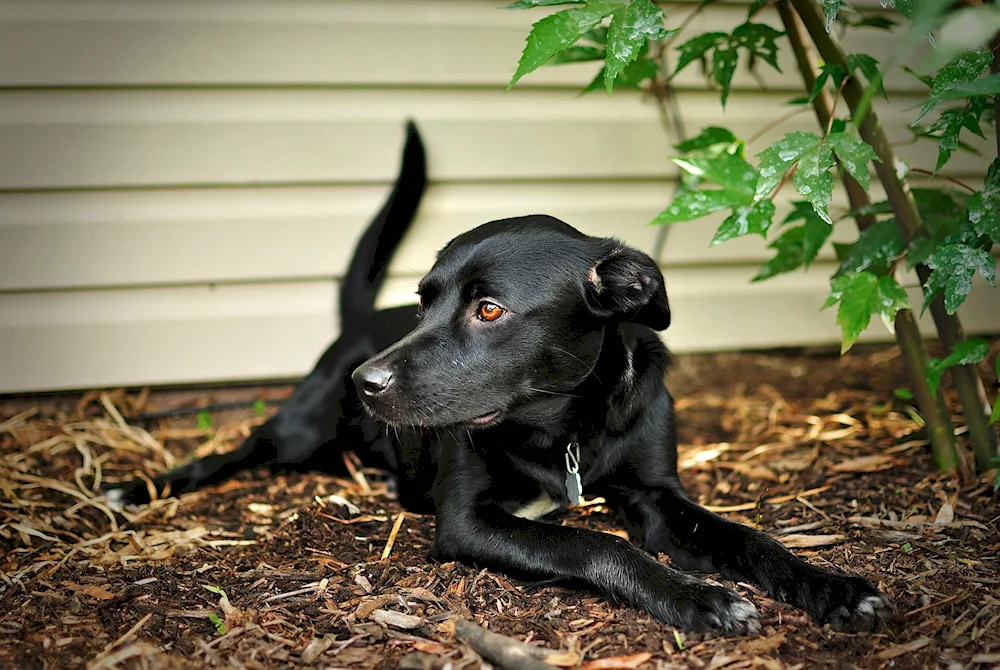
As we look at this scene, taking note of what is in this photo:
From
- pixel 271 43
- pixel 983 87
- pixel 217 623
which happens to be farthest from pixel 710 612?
pixel 271 43

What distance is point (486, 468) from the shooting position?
265 centimetres

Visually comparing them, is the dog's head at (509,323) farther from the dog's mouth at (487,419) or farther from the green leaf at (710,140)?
the green leaf at (710,140)

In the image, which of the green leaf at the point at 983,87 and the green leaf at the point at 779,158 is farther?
the green leaf at the point at 779,158

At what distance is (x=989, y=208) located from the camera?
7.32 feet

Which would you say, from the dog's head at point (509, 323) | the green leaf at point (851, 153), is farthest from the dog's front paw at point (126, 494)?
the green leaf at point (851, 153)

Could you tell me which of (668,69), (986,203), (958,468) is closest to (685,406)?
(958,468)

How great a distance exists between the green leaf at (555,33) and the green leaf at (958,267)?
1.09 meters

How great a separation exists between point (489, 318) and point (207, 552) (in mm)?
1116

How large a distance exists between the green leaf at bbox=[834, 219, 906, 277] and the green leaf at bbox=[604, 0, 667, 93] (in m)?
1.02

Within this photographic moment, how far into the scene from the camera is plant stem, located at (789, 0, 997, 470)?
8.65 ft

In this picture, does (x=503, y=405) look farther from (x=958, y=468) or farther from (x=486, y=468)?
(x=958, y=468)

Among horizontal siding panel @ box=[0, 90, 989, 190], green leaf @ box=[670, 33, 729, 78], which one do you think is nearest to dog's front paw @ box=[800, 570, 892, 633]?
green leaf @ box=[670, 33, 729, 78]

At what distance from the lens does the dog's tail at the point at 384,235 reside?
12.5 ft

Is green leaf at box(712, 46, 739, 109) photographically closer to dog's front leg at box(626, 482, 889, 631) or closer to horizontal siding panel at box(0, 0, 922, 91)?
horizontal siding panel at box(0, 0, 922, 91)
